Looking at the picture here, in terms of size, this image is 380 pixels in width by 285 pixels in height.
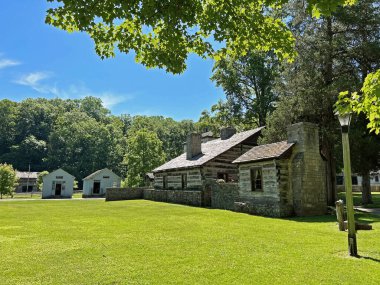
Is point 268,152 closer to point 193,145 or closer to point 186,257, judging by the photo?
point 186,257

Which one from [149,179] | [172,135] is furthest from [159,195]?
[172,135]

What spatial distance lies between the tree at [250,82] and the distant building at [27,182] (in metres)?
52.1

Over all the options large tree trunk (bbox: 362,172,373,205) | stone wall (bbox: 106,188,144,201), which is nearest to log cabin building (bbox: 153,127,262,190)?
stone wall (bbox: 106,188,144,201)

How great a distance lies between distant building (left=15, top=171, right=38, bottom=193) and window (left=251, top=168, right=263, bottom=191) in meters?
67.1

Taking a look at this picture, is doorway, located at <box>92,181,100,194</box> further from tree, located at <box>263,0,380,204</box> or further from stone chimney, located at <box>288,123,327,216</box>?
stone chimney, located at <box>288,123,327,216</box>

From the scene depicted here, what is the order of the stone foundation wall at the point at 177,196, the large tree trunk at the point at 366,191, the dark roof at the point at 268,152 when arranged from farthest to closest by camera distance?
the large tree trunk at the point at 366,191, the stone foundation wall at the point at 177,196, the dark roof at the point at 268,152

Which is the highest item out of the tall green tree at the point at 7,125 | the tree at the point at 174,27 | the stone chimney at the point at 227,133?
the tall green tree at the point at 7,125

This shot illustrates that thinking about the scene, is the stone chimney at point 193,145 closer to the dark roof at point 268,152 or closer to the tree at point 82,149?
the dark roof at point 268,152

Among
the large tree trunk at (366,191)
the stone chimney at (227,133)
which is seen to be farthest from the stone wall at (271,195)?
the stone chimney at (227,133)

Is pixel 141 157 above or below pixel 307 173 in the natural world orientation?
above

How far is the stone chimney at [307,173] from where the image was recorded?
58.2 ft

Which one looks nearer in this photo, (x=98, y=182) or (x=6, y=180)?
(x=6, y=180)

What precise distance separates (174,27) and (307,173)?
565 inches

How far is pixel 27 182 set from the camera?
7300 centimetres
